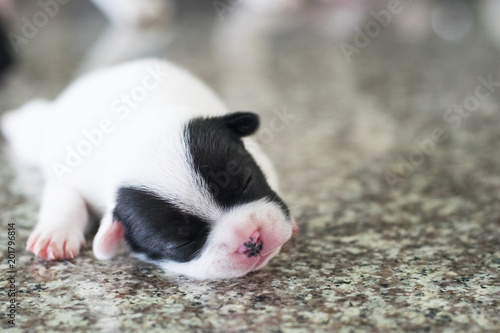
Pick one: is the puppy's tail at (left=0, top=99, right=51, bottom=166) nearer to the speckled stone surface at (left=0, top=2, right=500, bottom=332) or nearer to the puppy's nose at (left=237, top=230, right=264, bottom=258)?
the speckled stone surface at (left=0, top=2, right=500, bottom=332)

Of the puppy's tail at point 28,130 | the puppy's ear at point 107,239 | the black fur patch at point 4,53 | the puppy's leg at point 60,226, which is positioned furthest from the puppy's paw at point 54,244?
the black fur patch at point 4,53

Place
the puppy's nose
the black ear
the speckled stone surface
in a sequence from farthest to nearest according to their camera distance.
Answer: the black ear, the puppy's nose, the speckled stone surface

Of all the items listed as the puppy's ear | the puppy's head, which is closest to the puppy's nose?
the puppy's head

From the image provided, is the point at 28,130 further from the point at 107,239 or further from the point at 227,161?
the point at 227,161

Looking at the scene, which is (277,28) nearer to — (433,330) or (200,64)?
(200,64)

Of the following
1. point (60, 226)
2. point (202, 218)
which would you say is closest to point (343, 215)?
point (202, 218)

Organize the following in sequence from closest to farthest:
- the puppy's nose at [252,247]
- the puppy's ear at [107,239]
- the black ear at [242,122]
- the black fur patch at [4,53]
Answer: the puppy's nose at [252,247], the puppy's ear at [107,239], the black ear at [242,122], the black fur patch at [4,53]

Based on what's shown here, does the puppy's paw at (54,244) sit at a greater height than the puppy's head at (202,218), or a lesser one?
lesser

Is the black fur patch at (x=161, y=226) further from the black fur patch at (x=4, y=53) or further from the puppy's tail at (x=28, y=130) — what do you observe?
the black fur patch at (x=4, y=53)
